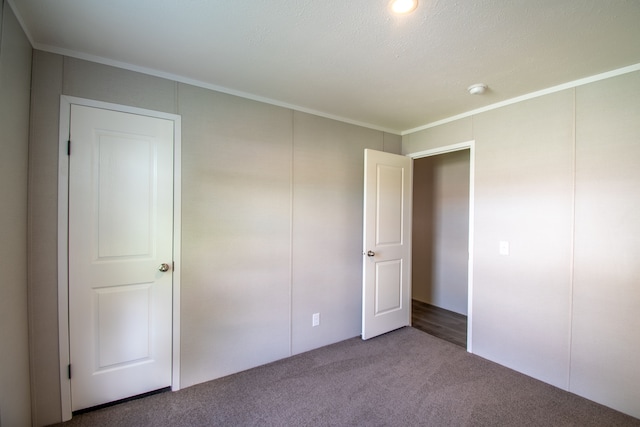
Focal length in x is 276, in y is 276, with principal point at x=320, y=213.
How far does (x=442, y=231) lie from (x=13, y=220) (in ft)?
14.4

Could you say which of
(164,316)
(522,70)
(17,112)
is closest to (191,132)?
(17,112)

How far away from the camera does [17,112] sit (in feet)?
5.06

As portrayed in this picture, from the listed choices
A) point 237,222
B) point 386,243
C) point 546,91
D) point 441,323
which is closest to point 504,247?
point 386,243

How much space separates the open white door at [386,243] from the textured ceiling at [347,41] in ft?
3.10

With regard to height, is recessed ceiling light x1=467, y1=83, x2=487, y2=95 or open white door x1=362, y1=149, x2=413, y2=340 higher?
recessed ceiling light x1=467, y1=83, x2=487, y2=95

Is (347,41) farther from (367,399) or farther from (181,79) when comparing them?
(367,399)

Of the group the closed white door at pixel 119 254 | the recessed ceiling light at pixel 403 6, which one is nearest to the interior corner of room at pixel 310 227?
the closed white door at pixel 119 254

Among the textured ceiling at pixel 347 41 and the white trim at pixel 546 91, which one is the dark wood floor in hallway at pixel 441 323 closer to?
the white trim at pixel 546 91

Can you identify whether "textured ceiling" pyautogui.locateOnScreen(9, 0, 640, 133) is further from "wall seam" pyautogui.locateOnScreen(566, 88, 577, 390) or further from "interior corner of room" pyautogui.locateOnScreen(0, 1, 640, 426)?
"wall seam" pyautogui.locateOnScreen(566, 88, 577, 390)

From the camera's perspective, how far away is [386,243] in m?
3.13

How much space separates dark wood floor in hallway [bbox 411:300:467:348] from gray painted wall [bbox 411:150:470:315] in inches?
7.0

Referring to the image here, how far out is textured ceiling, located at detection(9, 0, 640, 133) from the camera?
1.41 m

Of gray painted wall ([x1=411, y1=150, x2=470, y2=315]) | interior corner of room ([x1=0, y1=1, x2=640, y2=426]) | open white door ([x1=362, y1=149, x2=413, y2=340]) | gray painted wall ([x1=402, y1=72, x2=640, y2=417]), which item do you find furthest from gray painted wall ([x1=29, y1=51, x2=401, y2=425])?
gray painted wall ([x1=411, y1=150, x2=470, y2=315])

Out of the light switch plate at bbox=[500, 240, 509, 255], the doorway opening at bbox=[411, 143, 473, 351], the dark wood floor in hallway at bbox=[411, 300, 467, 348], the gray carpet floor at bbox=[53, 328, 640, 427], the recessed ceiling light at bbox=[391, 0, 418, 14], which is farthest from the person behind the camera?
the doorway opening at bbox=[411, 143, 473, 351]
